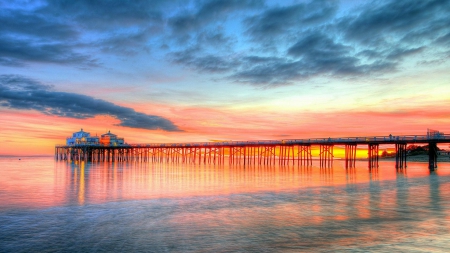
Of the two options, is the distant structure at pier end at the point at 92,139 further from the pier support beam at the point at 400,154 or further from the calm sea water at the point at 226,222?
the calm sea water at the point at 226,222

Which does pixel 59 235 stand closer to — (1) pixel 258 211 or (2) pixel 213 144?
(1) pixel 258 211

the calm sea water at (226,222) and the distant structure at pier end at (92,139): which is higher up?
the distant structure at pier end at (92,139)

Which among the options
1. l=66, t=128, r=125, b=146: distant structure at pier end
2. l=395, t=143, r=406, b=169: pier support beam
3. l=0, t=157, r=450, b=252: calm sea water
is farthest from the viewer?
l=66, t=128, r=125, b=146: distant structure at pier end

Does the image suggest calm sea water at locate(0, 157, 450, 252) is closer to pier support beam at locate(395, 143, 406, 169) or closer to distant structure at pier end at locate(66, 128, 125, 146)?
pier support beam at locate(395, 143, 406, 169)

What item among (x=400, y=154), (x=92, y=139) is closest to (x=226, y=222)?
(x=400, y=154)

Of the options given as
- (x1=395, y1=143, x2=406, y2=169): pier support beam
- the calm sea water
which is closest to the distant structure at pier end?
(x1=395, y1=143, x2=406, y2=169): pier support beam

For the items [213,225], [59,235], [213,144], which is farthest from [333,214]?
[213,144]

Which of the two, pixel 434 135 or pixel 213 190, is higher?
pixel 434 135

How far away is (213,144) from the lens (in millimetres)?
69375

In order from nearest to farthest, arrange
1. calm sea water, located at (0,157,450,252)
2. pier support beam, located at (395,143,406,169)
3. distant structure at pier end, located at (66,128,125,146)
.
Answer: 1. calm sea water, located at (0,157,450,252)
2. pier support beam, located at (395,143,406,169)
3. distant structure at pier end, located at (66,128,125,146)

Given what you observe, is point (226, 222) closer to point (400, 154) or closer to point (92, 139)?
point (400, 154)

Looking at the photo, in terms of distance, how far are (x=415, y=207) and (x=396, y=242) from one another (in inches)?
291

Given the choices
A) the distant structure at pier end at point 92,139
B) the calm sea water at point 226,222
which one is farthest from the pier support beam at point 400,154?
the distant structure at pier end at point 92,139

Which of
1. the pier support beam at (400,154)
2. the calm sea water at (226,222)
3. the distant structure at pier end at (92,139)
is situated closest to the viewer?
the calm sea water at (226,222)
